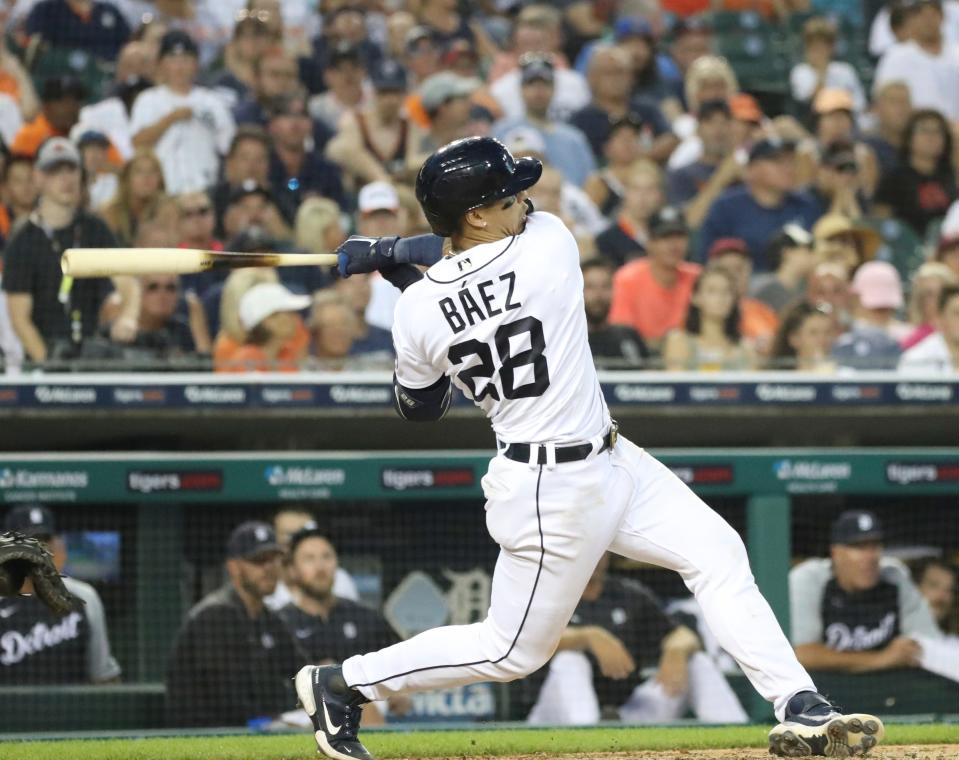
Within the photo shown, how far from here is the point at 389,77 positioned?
8.63 metres

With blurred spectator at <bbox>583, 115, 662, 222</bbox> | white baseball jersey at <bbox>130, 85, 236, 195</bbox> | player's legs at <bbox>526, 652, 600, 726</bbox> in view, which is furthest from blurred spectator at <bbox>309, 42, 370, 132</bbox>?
player's legs at <bbox>526, 652, 600, 726</bbox>

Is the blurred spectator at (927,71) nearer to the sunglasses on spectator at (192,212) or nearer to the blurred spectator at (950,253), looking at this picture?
the blurred spectator at (950,253)

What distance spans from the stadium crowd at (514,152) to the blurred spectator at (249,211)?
1 cm

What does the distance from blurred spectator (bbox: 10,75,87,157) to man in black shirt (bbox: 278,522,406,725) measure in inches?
125

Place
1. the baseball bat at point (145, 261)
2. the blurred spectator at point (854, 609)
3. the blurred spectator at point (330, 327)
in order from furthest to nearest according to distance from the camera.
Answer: the blurred spectator at point (330, 327) → the blurred spectator at point (854, 609) → the baseball bat at point (145, 261)

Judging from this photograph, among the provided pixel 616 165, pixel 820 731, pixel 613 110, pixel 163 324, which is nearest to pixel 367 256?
pixel 820 731

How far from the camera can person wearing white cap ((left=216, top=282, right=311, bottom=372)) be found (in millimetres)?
6719

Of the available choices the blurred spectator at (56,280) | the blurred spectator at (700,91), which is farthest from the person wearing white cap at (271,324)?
the blurred spectator at (700,91)

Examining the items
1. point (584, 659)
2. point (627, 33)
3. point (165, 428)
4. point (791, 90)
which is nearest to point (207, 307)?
point (165, 428)

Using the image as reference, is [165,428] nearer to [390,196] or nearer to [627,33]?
[390,196]

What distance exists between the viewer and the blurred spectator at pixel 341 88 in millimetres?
8844

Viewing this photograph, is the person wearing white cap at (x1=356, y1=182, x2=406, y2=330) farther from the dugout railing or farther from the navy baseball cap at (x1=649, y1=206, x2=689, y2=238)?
the navy baseball cap at (x1=649, y1=206, x2=689, y2=238)

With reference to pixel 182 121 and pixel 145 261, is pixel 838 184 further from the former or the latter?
pixel 145 261

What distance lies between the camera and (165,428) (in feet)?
20.7
